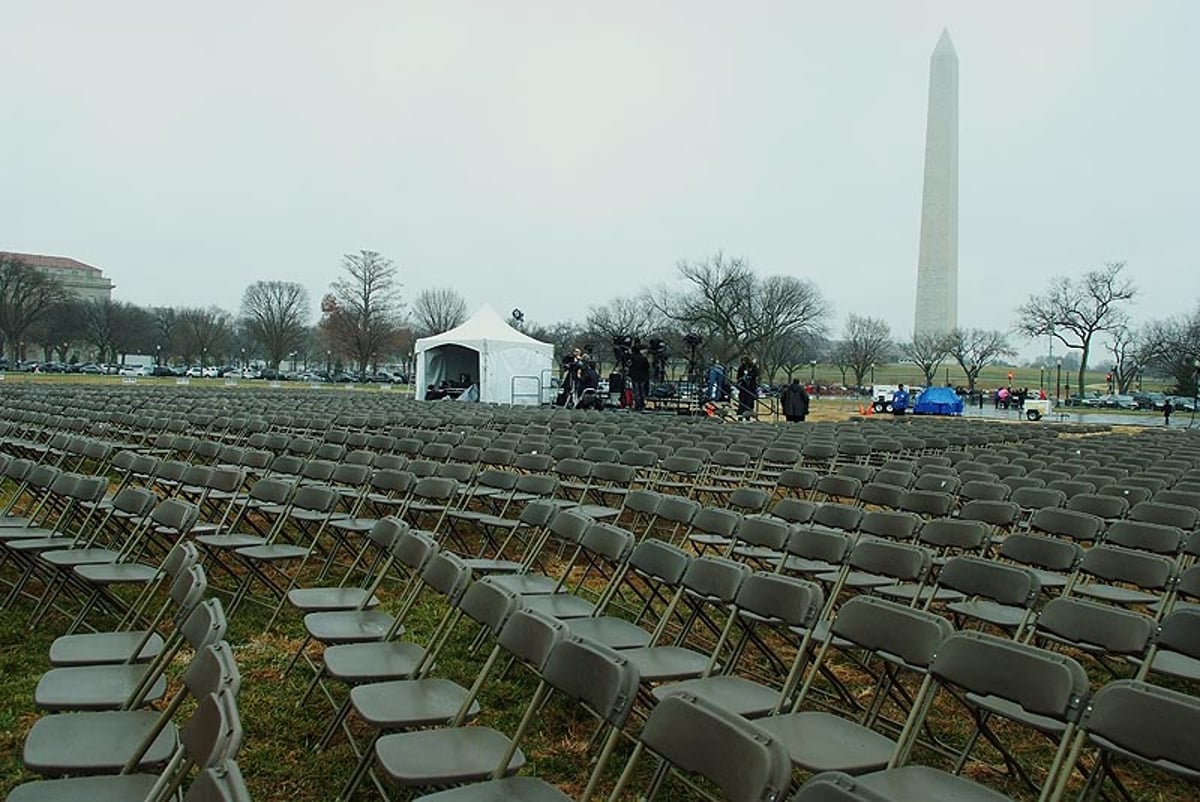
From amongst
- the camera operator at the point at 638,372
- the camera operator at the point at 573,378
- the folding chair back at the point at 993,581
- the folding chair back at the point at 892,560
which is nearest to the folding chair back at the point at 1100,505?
the folding chair back at the point at 892,560

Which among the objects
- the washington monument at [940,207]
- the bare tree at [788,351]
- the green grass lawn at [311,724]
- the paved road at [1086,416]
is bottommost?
the green grass lawn at [311,724]

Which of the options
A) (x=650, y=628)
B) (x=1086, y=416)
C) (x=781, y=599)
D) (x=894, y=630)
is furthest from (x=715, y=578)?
(x=1086, y=416)

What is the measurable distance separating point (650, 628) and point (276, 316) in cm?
6498

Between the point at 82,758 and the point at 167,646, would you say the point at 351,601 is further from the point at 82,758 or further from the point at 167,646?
the point at 82,758

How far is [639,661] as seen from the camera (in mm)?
3682

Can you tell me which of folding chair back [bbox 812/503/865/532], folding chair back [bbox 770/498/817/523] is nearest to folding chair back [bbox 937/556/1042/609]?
folding chair back [bbox 812/503/865/532]

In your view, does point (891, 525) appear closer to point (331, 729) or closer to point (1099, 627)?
point (1099, 627)

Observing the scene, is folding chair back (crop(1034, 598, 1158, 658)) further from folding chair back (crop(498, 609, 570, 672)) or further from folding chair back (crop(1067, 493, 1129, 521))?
folding chair back (crop(1067, 493, 1129, 521))

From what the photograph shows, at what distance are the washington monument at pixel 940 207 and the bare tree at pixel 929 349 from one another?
132 centimetres

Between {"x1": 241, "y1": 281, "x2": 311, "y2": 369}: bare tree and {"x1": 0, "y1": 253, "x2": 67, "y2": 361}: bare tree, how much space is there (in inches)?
513

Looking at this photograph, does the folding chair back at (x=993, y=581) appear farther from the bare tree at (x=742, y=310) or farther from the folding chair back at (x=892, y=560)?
the bare tree at (x=742, y=310)

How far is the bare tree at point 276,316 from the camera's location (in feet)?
210

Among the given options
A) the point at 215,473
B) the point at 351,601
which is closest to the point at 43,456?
the point at 215,473

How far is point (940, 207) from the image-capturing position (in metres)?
66.4
